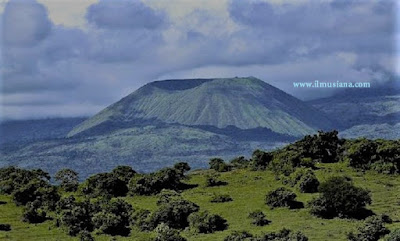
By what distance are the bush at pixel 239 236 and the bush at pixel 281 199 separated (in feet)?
47.2

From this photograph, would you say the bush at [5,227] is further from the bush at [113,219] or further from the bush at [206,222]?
the bush at [206,222]

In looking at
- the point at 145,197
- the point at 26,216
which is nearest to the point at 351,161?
the point at 145,197

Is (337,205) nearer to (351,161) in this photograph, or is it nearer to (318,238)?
(318,238)

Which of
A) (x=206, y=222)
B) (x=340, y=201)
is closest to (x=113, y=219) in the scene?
→ (x=206, y=222)

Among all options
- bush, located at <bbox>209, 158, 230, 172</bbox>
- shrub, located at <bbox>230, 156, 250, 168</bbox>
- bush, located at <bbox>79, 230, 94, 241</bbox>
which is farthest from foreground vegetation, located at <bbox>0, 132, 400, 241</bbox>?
shrub, located at <bbox>230, 156, 250, 168</bbox>

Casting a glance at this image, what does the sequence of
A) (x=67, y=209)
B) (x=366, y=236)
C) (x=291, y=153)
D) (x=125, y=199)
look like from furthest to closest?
(x=291, y=153), (x=125, y=199), (x=67, y=209), (x=366, y=236)

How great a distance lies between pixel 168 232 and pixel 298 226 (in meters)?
16.3

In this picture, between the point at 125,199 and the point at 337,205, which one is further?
the point at 125,199

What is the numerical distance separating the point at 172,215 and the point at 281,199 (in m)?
15.3

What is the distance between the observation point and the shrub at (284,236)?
8426cm

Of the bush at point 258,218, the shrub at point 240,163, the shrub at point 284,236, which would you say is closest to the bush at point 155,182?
the shrub at point 240,163

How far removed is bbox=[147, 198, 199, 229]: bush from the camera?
97.0 metres

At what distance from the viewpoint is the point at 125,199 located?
114m

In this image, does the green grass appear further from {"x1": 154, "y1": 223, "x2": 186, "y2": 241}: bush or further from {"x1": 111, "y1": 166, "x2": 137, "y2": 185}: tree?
{"x1": 111, "y1": 166, "x2": 137, "y2": 185}: tree
